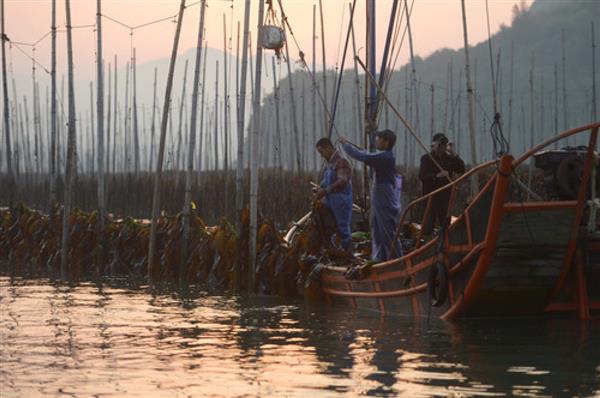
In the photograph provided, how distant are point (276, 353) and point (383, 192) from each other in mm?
4240

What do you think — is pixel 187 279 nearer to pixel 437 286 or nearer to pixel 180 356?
pixel 437 286

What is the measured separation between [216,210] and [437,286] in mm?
15845

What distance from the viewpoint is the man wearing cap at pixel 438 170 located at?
14305mm

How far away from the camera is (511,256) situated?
493 inches

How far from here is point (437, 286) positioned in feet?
43.5

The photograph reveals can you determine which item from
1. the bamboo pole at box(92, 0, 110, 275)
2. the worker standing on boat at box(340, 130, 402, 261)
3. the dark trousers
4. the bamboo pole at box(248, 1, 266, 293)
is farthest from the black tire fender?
the bamboo pole at box(92, 0, 110, 275)

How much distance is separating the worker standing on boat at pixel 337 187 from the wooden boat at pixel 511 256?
2.59 m

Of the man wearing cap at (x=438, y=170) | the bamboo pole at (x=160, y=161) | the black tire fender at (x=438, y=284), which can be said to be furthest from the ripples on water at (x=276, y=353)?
the bamboo pole at (x=160, y=161)

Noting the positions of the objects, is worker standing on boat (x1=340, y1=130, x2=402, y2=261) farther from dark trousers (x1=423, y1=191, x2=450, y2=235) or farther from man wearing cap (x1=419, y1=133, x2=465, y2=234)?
dark trousers (x1=423, y1=191, x2=450, y2=235)

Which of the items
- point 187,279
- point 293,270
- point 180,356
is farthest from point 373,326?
point 187,279

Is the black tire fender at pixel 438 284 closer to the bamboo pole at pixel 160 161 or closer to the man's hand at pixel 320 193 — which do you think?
the man's hand at pixel 320 193

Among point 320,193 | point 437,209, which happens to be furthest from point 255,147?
point 437,209

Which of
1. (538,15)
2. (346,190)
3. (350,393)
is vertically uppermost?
(538,15)

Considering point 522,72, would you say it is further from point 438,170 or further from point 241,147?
point 438,170
